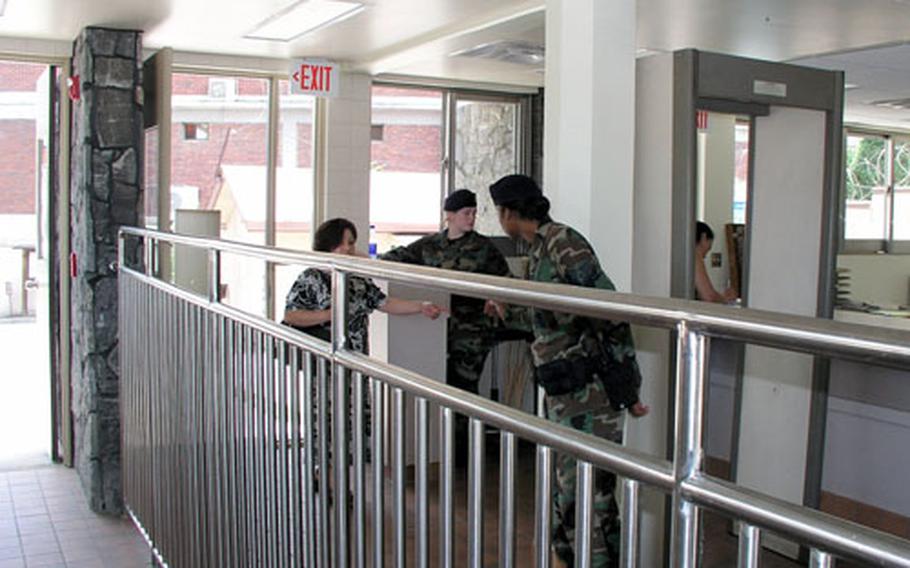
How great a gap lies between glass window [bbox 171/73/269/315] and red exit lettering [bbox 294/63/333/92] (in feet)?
2.48

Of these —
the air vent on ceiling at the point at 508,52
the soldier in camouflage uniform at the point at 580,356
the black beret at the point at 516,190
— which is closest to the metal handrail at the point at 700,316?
the soldier in camouflage uniform at the point at 580,356

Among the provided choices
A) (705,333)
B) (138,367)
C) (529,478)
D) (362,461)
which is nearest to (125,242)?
(138,367)

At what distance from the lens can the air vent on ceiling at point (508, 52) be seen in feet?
19.2

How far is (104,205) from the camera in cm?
480

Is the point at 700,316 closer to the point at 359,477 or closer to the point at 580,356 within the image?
the point at 359,477

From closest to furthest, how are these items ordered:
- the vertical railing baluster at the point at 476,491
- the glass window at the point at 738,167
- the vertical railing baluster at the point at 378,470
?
the vertical railing baluster at the point at 476,491, the vertical railing baluster at the point at 378,470, the glass window at the point at 738,167

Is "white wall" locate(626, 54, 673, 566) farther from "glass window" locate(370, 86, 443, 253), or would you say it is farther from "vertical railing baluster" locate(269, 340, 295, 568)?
"glass window" locate(370, 86, 443, 253)

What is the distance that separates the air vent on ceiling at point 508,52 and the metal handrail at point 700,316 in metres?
4.48

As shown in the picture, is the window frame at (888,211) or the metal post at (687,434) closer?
the metal post at (687,434)

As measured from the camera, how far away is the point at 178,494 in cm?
305

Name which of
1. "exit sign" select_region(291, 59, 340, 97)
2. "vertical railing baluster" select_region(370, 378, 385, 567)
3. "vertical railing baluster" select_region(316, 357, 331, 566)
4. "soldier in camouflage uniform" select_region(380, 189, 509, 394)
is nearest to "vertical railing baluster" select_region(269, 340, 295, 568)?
"vertical railing baluster" select_region(316, 357, 331, 566)

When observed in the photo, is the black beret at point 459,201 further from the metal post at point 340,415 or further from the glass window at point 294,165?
the metal post at point 340,415

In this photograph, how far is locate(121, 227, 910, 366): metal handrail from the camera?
2.55ft

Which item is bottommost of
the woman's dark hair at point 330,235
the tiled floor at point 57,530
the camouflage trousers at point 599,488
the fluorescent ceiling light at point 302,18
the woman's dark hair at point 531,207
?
the tiled floor at point 57,530
